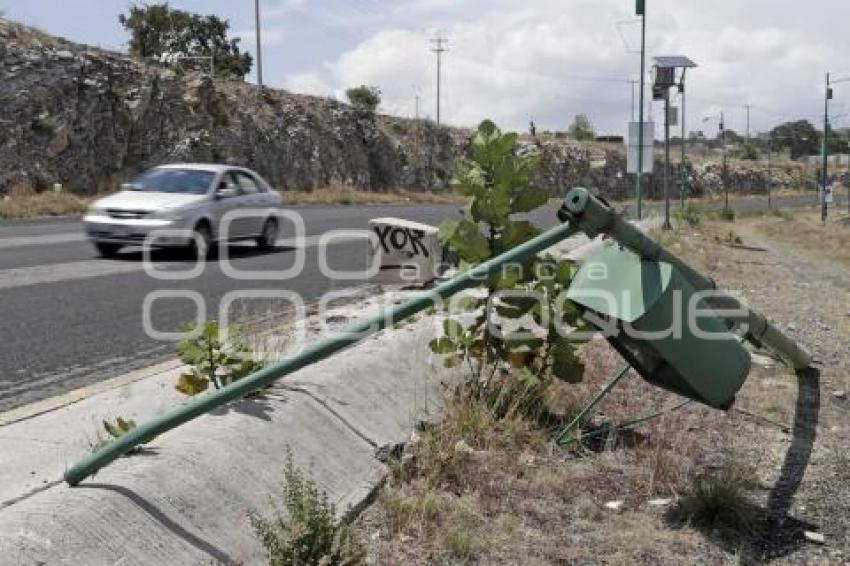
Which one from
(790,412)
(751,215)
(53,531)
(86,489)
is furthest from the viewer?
(751,215)

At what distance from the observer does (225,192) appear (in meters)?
17.8

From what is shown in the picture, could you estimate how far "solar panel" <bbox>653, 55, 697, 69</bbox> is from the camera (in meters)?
28.9

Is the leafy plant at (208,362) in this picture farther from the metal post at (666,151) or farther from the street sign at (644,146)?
the street sign at (644,146)

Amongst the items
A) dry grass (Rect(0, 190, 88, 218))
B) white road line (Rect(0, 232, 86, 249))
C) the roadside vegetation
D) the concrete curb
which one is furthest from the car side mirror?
dry grass (Rect(0, 190, 88, 218))

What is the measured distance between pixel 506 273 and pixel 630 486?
4.73 feet

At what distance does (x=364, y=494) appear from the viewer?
473 centimetres

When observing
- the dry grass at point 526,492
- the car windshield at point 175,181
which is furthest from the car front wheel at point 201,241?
the dry grass at point 526,492

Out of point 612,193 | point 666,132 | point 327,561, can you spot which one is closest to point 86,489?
point 327,561

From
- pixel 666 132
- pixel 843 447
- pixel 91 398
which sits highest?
pixel 666 132

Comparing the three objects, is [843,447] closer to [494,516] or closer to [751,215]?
[494,516]

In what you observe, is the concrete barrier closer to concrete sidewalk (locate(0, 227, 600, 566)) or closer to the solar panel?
concrete sidewalk (locate(0, 227, 600, 566))

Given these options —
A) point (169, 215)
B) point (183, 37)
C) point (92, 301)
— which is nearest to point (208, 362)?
point (92, 301)

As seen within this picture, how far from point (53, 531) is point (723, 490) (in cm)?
316

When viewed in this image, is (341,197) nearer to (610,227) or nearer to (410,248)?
(410,248)
